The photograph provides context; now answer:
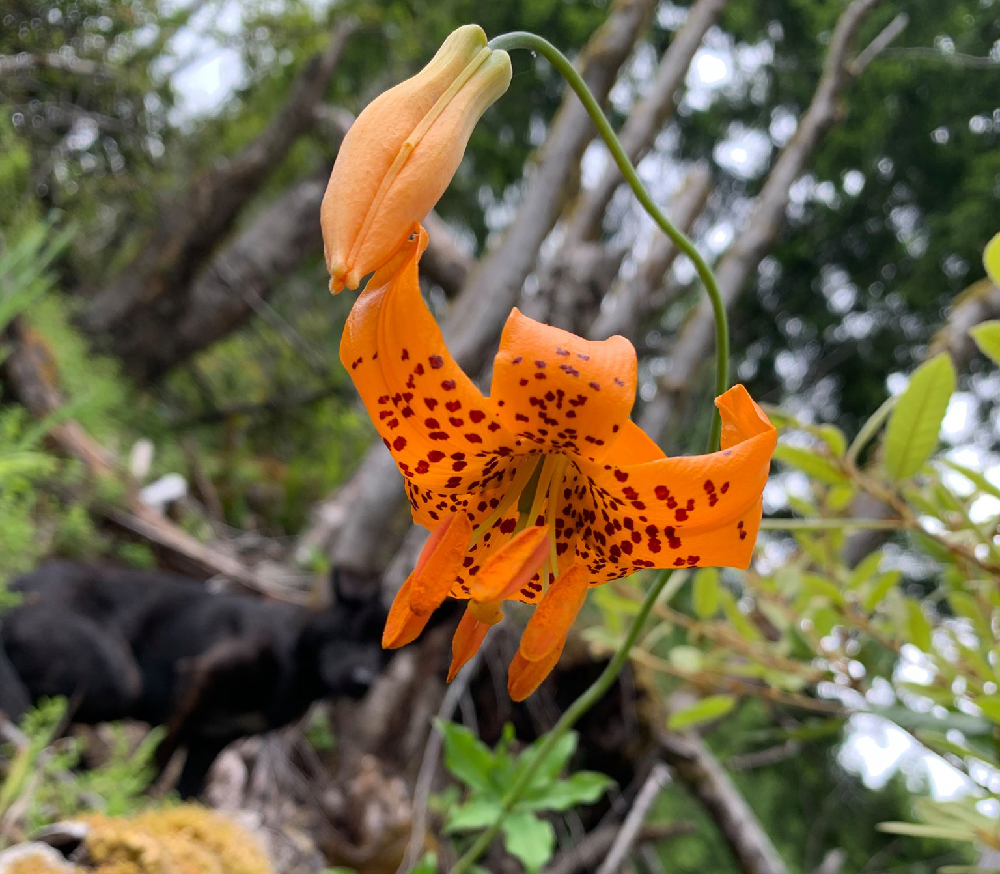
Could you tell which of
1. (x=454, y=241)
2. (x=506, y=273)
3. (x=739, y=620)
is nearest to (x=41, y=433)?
(x=739, y=620)

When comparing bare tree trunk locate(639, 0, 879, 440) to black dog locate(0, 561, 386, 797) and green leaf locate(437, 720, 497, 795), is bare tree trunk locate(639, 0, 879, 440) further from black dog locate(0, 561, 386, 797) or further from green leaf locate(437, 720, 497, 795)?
green leaf locate(437, 720, 497, 795)

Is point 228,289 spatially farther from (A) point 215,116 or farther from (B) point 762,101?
(B) point 762,101

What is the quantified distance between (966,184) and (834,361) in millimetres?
903

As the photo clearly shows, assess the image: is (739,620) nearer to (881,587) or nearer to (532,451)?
(881,587)

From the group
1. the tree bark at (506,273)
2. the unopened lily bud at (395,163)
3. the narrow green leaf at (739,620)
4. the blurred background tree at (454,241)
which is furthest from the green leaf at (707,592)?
the tree bark at (506,273)

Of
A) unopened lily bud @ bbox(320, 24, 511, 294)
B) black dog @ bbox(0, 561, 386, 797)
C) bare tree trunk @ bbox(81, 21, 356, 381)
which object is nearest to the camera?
unopened lily bud @ bbox(320, 24, 511, 294)

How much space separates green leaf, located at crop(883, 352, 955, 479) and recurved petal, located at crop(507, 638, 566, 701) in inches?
13.8

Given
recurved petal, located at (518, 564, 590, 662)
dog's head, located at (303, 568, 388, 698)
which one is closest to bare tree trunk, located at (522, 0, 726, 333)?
dog's head, located at (303, 568, 388, 698)

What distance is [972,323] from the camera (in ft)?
4.46

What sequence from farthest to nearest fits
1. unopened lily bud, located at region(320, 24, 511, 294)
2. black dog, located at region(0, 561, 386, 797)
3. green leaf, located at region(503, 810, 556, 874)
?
black dog, located at region(0, 561, 386, 797), green leaf, located at region(503, 810, 556, 874), unopened lily bud, located at region(320, 24, 511, 294)

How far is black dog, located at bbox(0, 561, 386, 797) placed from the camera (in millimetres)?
1179

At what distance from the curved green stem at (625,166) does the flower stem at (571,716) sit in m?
0.12

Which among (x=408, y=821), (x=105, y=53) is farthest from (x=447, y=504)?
(x=105, y=53)

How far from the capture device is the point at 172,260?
8.23 ft
